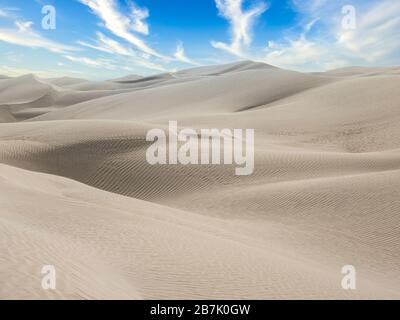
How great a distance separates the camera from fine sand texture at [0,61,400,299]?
16.9 feet

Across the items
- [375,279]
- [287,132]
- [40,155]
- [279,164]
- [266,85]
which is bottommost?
[375,279]

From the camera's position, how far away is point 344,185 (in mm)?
12000

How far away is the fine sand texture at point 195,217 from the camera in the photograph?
515cm

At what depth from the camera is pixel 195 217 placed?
407 inches

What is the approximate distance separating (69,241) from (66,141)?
14856 millimetres

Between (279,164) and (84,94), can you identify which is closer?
(279,164)

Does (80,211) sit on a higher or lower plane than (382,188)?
lower

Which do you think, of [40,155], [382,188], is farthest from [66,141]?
[382,188]

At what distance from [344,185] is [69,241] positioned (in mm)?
8502
